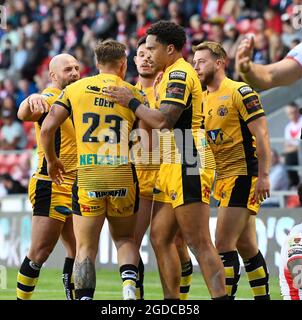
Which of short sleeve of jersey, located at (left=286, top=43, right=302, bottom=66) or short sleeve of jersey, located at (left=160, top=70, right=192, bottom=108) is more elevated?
short sleeve of jersey, located at (left=160, top=70, right=192, bottom=108)

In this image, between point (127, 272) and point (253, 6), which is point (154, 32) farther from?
point (253, 6)

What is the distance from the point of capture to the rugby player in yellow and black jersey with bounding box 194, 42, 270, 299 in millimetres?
9164

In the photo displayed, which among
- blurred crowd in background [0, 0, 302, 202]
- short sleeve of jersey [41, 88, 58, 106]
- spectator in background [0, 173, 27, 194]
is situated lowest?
short sleeve of jersey [41, 88, 58, 106]

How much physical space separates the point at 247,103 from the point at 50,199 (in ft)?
7.00

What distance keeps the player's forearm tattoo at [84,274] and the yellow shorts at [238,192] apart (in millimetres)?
1689

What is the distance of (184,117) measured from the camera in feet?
27.4

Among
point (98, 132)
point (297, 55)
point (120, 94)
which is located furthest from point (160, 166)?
point (297, 55)

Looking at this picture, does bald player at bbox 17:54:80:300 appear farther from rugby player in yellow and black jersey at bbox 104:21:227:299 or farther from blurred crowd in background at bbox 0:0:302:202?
blurred crowd in background at bbox 0:0:302:202

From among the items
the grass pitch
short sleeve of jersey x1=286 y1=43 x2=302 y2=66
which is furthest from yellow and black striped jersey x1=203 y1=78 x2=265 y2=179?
short sleeve of jersey x1=286 y1=43 x2=302 y2=66

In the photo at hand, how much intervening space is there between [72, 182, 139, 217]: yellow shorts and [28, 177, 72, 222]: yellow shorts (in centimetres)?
83

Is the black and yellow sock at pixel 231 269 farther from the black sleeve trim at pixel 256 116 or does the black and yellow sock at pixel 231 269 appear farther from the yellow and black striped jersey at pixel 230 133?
the black sleeve trim at pixel 256 116

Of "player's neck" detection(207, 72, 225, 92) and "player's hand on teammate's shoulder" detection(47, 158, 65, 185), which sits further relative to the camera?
"player's neck" detection(207, 72, 225, 92)

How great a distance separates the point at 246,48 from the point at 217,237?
3.70 meters
